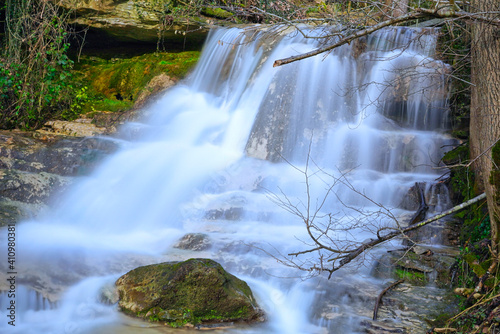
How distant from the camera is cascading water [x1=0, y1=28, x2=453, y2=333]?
4.47m

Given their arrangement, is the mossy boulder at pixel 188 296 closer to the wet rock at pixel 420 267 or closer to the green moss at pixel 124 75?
the wet rock at pixel 420 267

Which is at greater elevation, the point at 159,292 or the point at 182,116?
the point at 182,116

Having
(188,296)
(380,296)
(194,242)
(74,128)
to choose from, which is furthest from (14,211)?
(380,296)

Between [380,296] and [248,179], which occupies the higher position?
[248,179]

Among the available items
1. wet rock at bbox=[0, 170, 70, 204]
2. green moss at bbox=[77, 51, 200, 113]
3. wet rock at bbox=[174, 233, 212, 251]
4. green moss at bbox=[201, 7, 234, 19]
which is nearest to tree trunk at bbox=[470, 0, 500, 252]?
wet rock at bbox=[174, 233, 212, 251]

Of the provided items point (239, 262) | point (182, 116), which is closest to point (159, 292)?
point (239, 262)

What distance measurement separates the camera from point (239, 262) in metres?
5.31

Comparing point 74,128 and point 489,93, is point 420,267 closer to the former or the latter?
point 489,93

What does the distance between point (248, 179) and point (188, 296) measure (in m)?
3.51

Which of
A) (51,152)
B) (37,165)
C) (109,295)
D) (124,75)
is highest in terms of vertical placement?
(124,75)

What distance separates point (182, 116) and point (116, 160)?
6.94ft

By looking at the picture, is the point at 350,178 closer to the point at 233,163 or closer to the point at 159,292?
the point at 233,163

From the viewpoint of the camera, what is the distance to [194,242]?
5.77 metres

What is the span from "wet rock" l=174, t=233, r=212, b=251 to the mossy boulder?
3.93 feet
